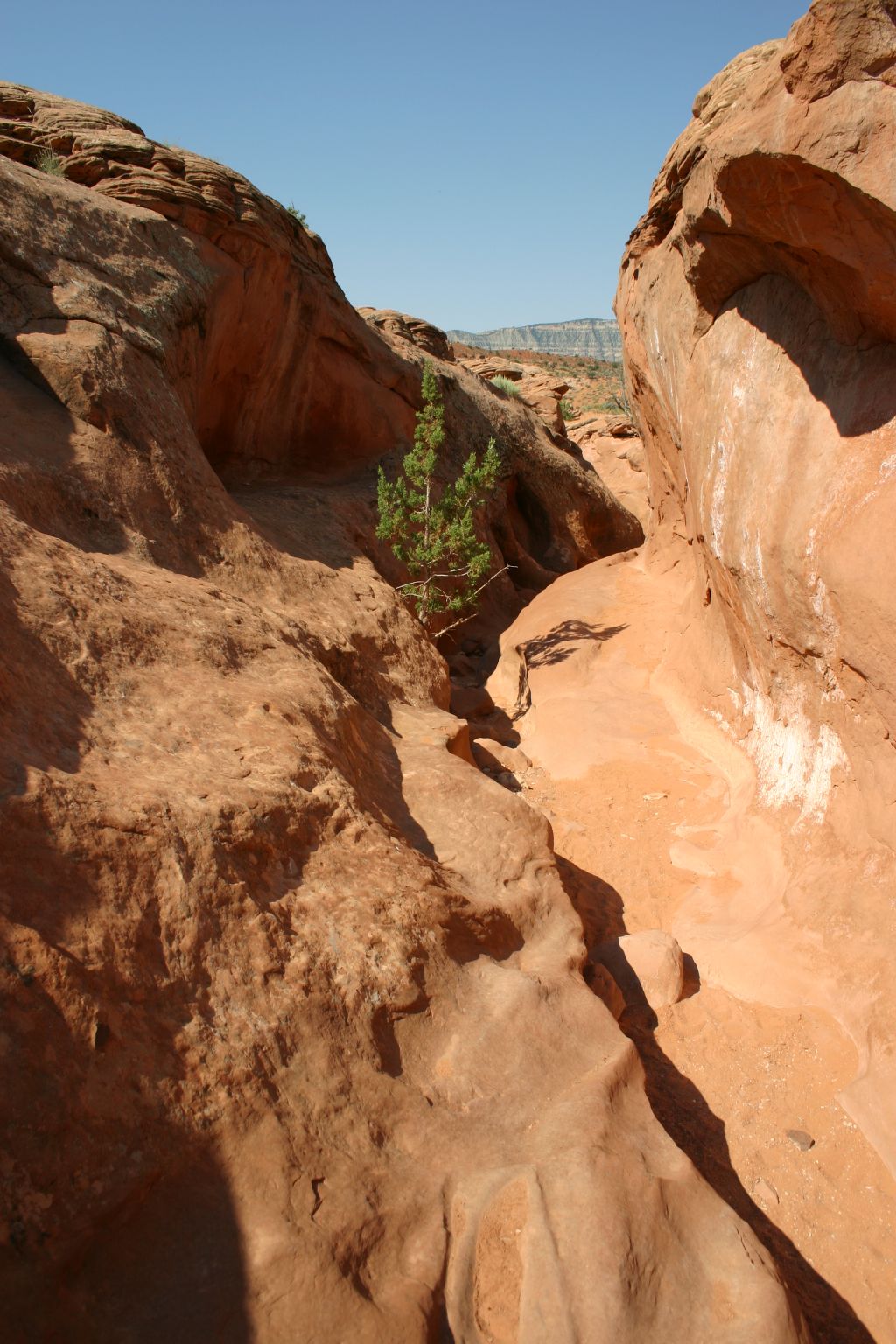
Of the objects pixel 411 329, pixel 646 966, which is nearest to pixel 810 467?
pixel 646 966

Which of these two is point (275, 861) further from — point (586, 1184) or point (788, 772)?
point (788, 772)

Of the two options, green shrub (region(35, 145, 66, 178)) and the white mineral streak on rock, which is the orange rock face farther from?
green shrub (region(35, 145, 66, 178))

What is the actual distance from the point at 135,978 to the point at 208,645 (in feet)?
6.99

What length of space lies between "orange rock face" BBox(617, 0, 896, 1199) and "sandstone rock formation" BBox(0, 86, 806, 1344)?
5.21ft

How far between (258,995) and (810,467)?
176 inches

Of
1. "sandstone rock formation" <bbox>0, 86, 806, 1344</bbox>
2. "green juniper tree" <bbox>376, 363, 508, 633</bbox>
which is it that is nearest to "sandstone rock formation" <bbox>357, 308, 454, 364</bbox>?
"green juniper tree" <bbox>376, 363, 508, 633</bbox>

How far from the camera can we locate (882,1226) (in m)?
3.57

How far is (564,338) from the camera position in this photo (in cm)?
9650

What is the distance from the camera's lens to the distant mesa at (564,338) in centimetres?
9062

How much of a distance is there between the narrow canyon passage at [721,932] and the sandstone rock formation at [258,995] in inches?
35.9

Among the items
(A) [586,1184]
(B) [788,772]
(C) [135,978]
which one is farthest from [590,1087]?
(B) [788,772]

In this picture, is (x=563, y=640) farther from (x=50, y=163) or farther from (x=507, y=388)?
(x=507, y=388)

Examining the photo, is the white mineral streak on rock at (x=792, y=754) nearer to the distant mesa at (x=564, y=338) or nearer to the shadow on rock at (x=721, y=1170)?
the shadow on rock at (x=721, y=1170)

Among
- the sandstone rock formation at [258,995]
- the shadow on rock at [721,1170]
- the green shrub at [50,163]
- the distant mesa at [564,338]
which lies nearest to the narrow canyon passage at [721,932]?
the shadow on rock at [721,1170]
